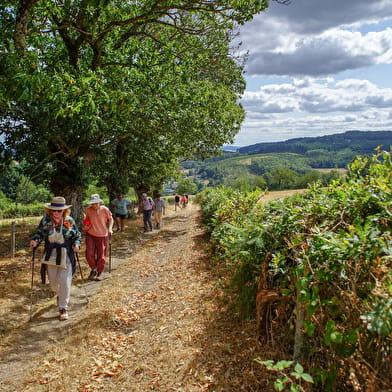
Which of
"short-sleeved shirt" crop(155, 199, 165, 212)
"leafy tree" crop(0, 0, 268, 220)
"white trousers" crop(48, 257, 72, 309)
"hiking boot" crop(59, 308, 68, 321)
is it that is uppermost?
"leafy tree" crop(0, 0, 268, 220)

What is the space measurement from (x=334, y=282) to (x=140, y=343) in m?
3.31

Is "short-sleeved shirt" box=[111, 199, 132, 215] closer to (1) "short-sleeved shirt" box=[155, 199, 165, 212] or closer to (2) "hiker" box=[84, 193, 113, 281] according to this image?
(1) "short-sleeved shirt" box=[155, 199, 165, 212]

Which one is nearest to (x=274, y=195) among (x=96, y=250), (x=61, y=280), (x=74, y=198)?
(x=74, y=198)

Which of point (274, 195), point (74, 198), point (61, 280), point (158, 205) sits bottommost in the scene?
point (61, 280)

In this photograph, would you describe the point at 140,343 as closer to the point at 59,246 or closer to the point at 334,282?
the point at 59,246

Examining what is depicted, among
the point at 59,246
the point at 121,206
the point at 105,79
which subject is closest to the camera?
the point at 59,246

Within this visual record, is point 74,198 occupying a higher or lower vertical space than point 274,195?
higher

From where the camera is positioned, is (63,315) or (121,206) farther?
(121,206)

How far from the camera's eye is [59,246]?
612 cm

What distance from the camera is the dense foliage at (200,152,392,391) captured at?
2.49m

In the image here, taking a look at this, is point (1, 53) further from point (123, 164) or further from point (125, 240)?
point (123, 164)

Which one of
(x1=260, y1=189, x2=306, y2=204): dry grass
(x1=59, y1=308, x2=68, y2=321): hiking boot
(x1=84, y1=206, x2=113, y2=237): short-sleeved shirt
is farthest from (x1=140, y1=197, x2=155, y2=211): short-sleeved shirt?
(x1=59, y1=308, x2=68, y2=321): hiking boot

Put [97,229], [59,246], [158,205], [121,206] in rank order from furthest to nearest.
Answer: [158,205]
[121,206]
[97,229]
[59,246]

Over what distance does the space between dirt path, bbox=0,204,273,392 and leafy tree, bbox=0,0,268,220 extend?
435 centimetres
